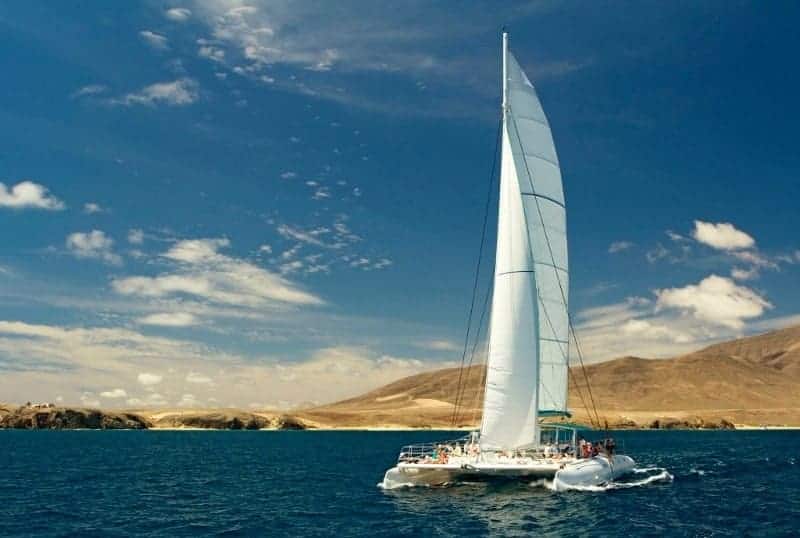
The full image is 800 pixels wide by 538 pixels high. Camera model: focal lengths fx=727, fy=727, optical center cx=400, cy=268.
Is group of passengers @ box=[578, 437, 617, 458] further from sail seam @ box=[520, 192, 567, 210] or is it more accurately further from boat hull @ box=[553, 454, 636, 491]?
sail seam @ box=[520, 192, 567, 210]

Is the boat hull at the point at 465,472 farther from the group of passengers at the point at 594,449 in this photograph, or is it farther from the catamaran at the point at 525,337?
the group of passengers at the point at 594,449

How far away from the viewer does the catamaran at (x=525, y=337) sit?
1881 inches

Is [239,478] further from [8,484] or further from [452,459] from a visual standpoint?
[452,459]

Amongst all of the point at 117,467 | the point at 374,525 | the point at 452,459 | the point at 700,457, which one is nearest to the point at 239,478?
the point at 117,467

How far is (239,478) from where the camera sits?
66688 millimetres

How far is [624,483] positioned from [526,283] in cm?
1748

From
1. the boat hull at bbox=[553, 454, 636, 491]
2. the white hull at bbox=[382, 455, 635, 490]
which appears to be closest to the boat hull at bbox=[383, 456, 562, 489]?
the white hull at bbox=[382, 455, 635, 490]

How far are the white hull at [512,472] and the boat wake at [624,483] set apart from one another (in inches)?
4.9

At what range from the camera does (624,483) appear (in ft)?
176

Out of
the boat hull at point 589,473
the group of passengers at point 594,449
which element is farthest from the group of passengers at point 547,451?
the boat hull at point 589,473

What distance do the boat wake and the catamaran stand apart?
0.97ft

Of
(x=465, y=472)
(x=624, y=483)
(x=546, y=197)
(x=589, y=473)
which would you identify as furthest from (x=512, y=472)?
(x=546, y=197)

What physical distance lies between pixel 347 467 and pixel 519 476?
118 ft

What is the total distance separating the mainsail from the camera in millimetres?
48156
